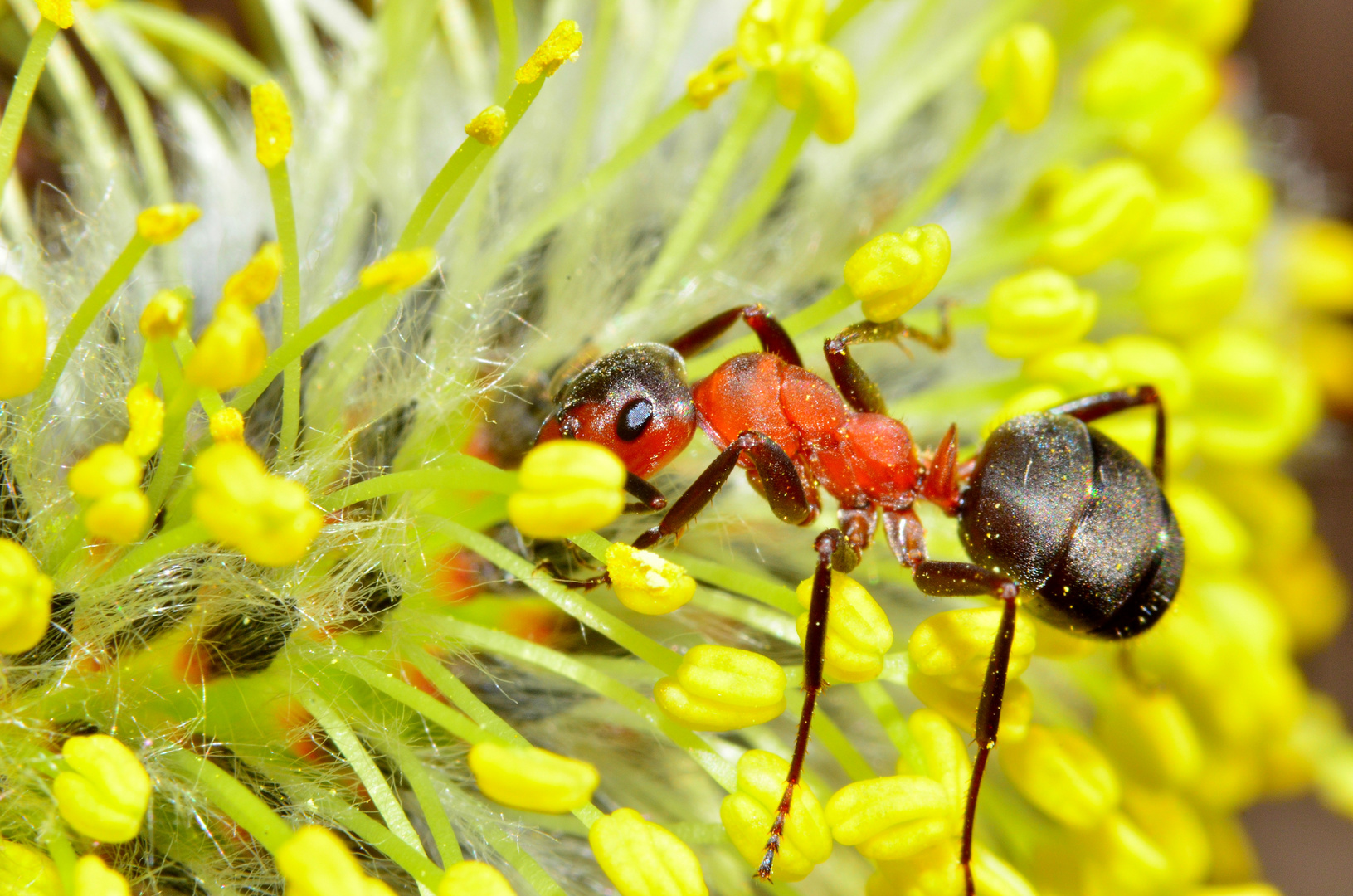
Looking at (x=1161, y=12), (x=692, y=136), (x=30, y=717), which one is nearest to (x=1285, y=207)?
(x=1161, y=12)

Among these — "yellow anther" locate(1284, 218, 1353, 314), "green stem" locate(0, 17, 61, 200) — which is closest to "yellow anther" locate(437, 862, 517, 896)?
"green stem" locate(0, 17, 61, 200)

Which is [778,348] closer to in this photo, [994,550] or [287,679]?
[994,550]

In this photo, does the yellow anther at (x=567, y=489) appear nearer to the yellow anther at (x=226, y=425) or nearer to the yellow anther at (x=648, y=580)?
the yellow anther at (x=648, y=580)

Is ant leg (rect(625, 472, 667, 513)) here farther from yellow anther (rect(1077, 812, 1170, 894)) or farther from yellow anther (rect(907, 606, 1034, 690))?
yellow anther (rect(1077, 812, 1170, 894))

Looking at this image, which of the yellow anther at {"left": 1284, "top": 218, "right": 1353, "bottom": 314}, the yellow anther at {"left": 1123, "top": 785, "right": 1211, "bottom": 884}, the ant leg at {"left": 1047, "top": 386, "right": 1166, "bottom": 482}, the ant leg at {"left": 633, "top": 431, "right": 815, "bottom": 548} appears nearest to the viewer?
the ant leg at {"left": 633, "top": 431, "right": 815, "bottom": 548}

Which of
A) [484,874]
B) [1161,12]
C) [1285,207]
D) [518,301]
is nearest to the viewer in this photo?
[484,874]

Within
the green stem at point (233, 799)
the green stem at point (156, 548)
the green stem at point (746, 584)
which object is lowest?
the green stem at point (233, 799)

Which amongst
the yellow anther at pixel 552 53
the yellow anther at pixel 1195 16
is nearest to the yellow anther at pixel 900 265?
the yellow anther at pixel 552 53
